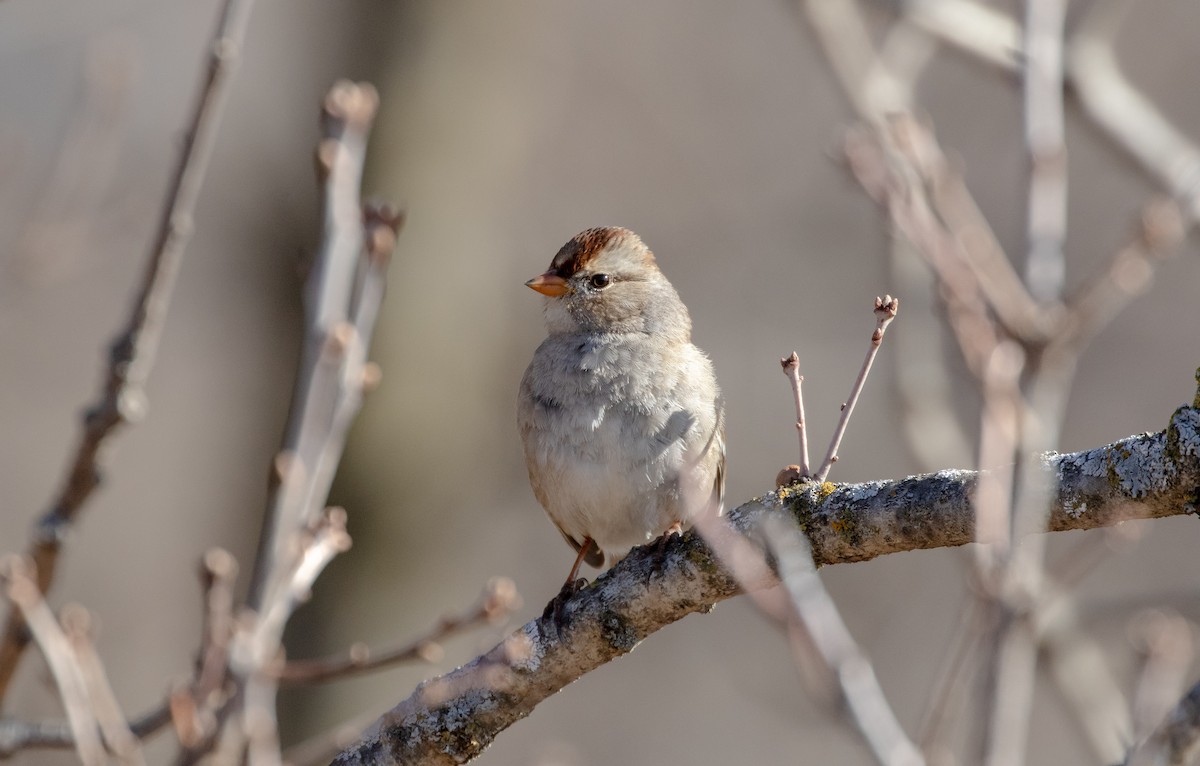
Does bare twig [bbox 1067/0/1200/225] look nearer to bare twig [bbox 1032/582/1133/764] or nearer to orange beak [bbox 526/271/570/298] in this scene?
bare twig [bbox 1032/582/1133/764]

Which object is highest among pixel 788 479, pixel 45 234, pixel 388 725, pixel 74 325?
pixel 74 325

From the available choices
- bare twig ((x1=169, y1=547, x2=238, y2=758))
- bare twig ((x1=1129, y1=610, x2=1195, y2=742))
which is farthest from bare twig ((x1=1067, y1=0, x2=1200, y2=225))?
bare twig ((x1=169, y1=547, x2=238, y2=758))

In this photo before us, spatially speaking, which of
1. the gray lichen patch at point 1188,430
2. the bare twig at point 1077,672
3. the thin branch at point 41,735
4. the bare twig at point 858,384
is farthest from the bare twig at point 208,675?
the bare twig at point 1077,672

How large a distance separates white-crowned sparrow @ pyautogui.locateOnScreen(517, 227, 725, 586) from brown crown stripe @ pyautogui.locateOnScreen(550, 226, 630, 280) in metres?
0.14

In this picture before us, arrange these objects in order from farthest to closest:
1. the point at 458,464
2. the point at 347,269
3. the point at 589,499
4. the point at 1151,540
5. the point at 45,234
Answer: the point at 1151,540 < the point at 458,464 < the point at 45,234 < the point at 589,499 < the point at 347,269

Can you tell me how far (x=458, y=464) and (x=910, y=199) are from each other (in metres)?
3.96

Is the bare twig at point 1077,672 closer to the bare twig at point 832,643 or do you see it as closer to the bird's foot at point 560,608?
the bird's foot at point 560,608

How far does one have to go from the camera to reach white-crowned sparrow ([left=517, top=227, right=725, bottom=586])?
150 inches

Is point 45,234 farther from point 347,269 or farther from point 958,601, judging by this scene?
point 958,601

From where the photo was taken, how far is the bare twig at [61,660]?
7.95 feet

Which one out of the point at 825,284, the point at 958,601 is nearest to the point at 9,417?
the point at 825,284

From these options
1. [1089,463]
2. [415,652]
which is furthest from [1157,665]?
[415,652]

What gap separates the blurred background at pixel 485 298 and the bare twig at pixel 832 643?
267 cm

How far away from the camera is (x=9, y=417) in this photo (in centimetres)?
1007
